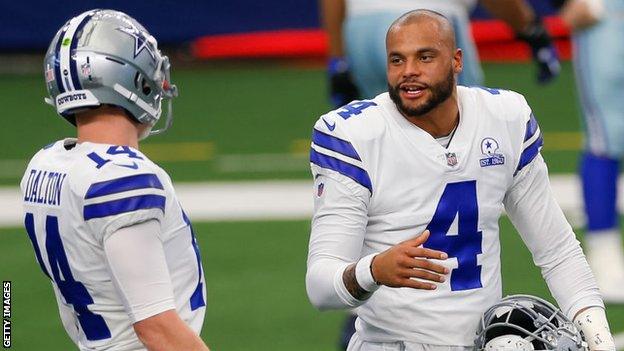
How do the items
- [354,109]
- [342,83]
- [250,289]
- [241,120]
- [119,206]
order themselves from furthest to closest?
1. [241,120]
2. [250,289]
3. [342,83]
4. [354,109]
5. [119,206]

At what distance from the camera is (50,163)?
360 centimetres

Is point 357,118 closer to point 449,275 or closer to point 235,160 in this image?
point 449,275

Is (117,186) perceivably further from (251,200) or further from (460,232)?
(251,200)

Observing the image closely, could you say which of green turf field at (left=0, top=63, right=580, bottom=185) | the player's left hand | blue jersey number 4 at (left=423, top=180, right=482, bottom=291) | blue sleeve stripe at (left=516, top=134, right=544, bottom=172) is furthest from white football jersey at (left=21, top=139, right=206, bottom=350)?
green turf field at (left=0, top=63, right=580, bottom=185)

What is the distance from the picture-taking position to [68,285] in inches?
141

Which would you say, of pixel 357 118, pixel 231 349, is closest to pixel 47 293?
pixel 231 349

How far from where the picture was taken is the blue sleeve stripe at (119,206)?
3.37m

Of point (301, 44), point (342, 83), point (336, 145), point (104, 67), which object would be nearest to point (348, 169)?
point (336, 145)

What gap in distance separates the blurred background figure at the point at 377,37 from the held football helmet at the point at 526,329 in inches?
91.2

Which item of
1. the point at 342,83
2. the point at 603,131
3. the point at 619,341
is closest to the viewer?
the point at 619,341

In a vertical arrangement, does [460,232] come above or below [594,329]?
above

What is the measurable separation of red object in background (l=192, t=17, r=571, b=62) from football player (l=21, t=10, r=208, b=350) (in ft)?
38.5

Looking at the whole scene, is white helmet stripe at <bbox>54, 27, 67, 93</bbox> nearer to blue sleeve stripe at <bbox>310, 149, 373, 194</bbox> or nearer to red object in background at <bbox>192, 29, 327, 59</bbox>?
blue sleeve stripe at <bbox>310, 149, 373, 194</bbox>

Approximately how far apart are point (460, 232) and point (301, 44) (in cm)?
1178
